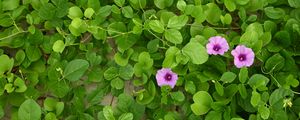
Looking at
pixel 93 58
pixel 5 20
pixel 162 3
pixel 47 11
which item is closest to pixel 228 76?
A: pixel 162 3

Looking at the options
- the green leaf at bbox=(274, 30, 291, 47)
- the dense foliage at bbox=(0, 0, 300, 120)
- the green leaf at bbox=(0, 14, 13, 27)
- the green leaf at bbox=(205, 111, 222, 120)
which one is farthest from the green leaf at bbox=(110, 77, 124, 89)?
the green leaf at bbox=(274, 30, 291, 47)

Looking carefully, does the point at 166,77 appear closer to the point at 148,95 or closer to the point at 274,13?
the point at 148,95

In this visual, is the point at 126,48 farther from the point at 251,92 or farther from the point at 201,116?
the point at 251,92

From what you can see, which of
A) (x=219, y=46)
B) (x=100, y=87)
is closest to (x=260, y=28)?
(x=219, y=46)

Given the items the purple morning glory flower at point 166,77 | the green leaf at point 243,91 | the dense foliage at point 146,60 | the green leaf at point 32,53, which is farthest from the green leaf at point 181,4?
the green leaf at point 32,53

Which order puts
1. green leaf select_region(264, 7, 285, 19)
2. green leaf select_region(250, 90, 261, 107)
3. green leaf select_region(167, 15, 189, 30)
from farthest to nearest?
green leaf select_region(264, 7, 285, 19), green leaf select_region(167, 15, 189, 30), green leaf select_region(250, 90, 261, 107)

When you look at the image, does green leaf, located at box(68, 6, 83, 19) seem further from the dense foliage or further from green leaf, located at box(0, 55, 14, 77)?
green leaf, located at box(0, 55, 14, 77)

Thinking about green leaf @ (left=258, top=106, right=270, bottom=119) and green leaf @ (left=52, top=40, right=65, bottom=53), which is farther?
green leaf @ (left=52, top=40, right=65, bottom=53)
